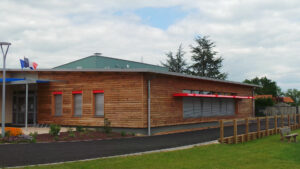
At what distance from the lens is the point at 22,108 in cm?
2386

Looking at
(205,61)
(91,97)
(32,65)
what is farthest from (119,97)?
(205,61)

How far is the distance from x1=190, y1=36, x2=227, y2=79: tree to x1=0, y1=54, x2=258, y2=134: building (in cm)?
2587

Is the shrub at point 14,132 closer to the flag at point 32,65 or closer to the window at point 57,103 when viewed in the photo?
the window at point 57,103

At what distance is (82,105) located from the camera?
20.4 meters

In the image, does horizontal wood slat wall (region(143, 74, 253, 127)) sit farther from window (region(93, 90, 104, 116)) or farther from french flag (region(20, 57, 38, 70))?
french flag (region(20, 57, 38, 70))

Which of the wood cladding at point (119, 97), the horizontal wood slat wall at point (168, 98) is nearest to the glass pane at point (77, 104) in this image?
the wood cladding at point (119, 97)

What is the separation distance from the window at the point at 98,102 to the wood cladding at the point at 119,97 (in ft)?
0.61

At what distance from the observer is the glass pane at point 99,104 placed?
19.7 m

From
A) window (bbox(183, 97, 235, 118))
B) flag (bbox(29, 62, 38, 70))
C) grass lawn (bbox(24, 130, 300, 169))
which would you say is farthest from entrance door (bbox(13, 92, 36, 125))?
grass lawn (bbox(24, 130, 300, 169))

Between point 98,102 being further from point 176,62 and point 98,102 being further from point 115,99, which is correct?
point 176,62

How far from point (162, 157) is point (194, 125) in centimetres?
1256

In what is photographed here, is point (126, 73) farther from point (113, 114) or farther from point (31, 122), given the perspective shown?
point (31, 122)

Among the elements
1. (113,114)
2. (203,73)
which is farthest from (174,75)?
(203,73)

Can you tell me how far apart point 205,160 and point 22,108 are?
56.7 feet
